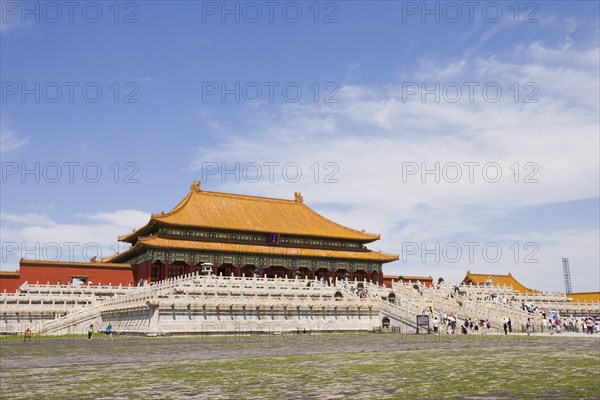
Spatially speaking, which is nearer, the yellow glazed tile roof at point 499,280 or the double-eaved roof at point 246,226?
the double-eaved roof at point 246,226

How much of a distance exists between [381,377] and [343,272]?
52089 millimetres

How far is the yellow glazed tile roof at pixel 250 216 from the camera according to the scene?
2271 inches

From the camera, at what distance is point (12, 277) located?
47.3 meters

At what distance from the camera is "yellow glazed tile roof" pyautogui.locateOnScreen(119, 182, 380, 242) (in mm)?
57688

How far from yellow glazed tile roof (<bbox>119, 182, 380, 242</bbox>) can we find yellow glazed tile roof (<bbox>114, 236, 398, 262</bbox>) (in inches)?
61.9

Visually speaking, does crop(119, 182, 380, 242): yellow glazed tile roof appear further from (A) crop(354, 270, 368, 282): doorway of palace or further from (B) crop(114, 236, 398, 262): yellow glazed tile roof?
(A) crop(354, 270, 368, 282): doorway of palace

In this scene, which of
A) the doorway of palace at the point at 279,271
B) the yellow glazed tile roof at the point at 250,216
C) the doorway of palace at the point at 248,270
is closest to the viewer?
the yellow glazed tile roof at the point at 250,216

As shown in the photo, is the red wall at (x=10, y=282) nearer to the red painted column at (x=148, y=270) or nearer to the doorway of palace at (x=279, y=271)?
the red painted column at (x=148, y=270)

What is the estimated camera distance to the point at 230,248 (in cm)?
5666

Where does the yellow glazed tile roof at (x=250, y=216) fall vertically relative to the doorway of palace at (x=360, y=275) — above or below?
above

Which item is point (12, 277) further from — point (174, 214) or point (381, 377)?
point (381, 377)

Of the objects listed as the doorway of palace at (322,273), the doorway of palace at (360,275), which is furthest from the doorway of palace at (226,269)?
the doorway of palace at (360,275)

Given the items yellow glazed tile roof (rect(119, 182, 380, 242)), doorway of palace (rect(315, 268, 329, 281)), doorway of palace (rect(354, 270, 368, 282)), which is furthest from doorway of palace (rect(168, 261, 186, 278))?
doorway of palace (rect(354, 270, 368, 282))

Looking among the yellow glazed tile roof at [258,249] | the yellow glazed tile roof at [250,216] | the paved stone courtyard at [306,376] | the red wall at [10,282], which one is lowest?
the paved stone courtyard at [306,376]
